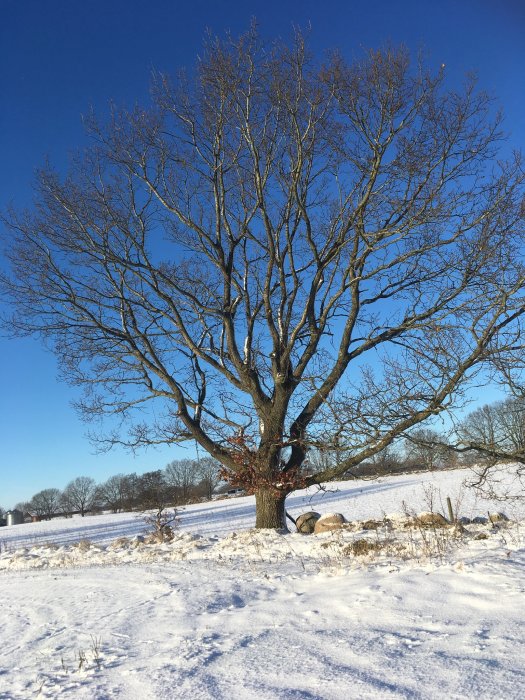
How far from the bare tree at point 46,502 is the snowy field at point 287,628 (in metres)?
113

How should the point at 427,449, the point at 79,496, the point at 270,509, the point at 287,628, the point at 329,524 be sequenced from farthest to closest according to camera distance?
the point at 79,496, the point at 329,524, the point at 270,509, the point at 427,449, the point at 287,628

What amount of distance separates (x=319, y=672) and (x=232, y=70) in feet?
31.7

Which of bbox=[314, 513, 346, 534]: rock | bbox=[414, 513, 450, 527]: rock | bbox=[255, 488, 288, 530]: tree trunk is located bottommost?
bbox=[414, 513, 450, 527]: rock

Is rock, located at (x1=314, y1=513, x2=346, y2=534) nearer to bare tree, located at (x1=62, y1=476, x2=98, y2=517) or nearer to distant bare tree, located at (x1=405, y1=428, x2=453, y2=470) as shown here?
distant bare tree, located at (x1=405, y1=428, x2=453, y2=470)

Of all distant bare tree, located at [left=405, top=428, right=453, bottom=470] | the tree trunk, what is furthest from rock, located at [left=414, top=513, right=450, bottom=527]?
the tree trunk

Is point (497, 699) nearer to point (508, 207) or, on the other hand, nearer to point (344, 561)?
point (344, 561)

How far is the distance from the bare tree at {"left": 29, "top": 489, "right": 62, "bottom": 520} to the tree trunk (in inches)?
4321

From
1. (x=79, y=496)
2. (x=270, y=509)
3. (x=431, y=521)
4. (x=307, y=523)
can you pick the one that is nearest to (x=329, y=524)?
(x=270, y=509)

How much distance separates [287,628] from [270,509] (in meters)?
7.03

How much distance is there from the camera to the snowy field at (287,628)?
293cm

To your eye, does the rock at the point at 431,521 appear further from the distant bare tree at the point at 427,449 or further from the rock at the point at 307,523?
the rock at the point at 307,523

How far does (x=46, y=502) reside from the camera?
11012 cm

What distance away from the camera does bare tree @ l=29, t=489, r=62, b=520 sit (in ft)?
361

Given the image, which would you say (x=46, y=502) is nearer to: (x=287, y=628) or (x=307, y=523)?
(x=307, y=523)
